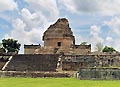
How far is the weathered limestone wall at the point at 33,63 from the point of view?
2986 cm

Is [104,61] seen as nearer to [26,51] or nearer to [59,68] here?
[59,68]

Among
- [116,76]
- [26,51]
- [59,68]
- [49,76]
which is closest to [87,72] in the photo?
[116,76]

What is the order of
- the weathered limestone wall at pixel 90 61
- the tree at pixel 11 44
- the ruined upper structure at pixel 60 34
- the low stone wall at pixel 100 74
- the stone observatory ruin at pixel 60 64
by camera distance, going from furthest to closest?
the tree at pixel 11 44
the ruined upper structure at pixel 60 34
the weathered limestone wall at pixel 90 61
the stone observatory ruin at pixel 60 64
the low stone wall at pixel 100 74

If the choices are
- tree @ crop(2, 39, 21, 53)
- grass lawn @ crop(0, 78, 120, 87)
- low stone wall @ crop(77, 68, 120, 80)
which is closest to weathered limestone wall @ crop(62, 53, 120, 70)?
low stone wall @ crop(77, 68, 120, 80)

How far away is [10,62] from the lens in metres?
31.8

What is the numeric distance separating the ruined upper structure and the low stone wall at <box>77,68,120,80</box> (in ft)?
54.2

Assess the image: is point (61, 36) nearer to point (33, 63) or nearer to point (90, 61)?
point (90, 61)

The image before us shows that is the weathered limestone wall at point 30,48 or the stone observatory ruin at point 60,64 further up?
the weathered limestone wall at point 30,48

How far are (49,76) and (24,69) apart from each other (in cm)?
396

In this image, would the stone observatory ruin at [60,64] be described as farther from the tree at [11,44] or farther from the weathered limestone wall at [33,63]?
the tree at [11,44]

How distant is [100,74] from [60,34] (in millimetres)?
17462

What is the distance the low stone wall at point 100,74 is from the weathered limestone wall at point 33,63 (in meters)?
6.05

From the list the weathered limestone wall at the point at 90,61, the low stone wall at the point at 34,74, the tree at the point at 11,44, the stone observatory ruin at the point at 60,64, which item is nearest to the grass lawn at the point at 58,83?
the stone observatory ruin at the point at 60,64

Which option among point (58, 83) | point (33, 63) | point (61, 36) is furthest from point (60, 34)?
point (58, 83)
